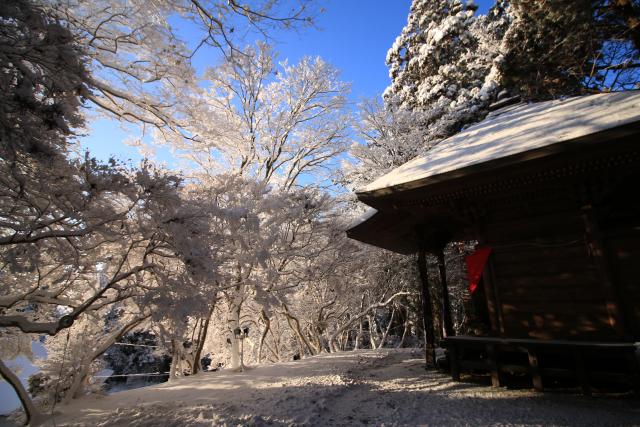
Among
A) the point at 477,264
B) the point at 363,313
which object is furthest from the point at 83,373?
the point at 363,313

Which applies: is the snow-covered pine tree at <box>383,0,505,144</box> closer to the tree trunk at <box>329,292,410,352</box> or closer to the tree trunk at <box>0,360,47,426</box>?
the tree trunk at <box>329,292,410,352</box>

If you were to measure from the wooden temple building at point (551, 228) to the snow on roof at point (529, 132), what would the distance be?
0.10 ft

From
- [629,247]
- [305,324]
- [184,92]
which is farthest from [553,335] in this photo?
[305,324]

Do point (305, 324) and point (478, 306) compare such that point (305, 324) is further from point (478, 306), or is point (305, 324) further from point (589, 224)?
point (589, 224)

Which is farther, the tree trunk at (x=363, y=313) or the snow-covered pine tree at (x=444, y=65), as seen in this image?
the snow-covered pine tree at (x=444, y=65)

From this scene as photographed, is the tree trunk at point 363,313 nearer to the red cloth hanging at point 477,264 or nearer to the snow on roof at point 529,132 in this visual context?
the red cloth hanging at point 477,264

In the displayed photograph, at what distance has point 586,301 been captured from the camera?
4520 mm

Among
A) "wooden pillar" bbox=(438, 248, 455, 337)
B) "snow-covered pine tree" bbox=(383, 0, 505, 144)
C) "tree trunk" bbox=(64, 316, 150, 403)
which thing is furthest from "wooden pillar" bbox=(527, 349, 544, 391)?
"snow-covered pine tree" bbox=(383, 0, 505, 144)

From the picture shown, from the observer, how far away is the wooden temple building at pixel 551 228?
3935mm

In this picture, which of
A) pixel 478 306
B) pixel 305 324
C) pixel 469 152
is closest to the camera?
pixel 469 152

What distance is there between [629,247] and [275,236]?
20.3 feet

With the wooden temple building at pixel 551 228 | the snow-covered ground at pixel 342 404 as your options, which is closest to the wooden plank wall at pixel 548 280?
the wooden temple building at pixel 551 228

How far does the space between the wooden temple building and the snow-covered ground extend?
1.66ft

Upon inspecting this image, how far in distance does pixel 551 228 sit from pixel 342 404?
171 inches
